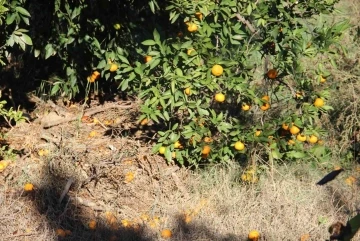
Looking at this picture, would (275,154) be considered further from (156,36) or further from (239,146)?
(156,36)

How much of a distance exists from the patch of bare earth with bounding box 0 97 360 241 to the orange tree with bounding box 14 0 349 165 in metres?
0.22

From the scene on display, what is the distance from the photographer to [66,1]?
15.0 feet

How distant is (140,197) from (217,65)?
42.2 inches

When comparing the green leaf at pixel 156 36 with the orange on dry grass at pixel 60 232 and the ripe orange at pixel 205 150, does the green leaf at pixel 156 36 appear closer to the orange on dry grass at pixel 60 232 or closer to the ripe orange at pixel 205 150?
the ripe orange at pixel 205 150

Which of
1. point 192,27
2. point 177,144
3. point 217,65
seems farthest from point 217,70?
point 177,144

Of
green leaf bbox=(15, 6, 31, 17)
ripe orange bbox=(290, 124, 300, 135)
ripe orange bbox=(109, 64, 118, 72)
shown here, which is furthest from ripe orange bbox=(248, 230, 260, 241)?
green leaf bbox=(15, 6, 31, 17)

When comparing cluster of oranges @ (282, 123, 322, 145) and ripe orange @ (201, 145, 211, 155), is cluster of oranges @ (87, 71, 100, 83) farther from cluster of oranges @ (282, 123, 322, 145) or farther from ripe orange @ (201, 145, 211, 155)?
cluster of oranges @ (282, 123, 322, 145)

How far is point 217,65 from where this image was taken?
4105 millimetres

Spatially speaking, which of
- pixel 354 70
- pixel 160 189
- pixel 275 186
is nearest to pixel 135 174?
pixel 160 189

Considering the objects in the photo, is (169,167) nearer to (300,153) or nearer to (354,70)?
(300,153)

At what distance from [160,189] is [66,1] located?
156cm

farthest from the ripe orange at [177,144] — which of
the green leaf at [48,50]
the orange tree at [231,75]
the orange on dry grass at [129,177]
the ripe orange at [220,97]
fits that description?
the green leaf at [48,50]

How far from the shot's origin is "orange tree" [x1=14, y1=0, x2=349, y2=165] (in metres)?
4.15

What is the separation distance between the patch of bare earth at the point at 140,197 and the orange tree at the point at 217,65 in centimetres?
22
